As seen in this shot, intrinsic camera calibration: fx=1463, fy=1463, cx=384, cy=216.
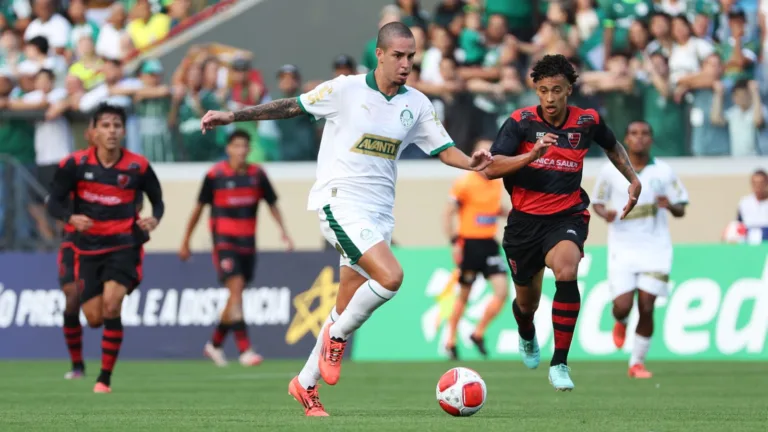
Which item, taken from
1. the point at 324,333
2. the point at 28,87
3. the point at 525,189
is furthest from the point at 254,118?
the point at 28,87

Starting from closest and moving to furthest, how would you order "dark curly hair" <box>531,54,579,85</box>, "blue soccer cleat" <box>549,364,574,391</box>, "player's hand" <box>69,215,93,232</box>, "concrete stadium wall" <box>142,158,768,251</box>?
"blue soccer cleat" <box>549,364,574,391</box>, "dark curly hair" <box>531,54,579,85</box>, "player's hand" <box>69,215,93,232</box>, "concrete stadium wall" <box>142,158,768,251</box>

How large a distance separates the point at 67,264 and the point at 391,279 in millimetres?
6847

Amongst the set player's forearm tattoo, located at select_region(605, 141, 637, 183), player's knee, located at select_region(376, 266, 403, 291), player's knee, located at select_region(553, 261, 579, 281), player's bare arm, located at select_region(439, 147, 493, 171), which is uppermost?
player's bare arm, located at select_region(439, 147, 493, 171)

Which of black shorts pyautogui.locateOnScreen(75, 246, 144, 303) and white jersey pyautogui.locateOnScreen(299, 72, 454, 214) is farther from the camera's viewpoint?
black shorts pyautogui.locateOnScreen(75, 246, 144, 303)

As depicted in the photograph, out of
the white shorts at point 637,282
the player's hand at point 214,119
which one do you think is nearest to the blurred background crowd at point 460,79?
the white shorts at point 637,282

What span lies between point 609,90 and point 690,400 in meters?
9.55

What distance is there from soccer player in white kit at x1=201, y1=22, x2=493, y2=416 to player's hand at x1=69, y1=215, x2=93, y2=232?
4.19 metres

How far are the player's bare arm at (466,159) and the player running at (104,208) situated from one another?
4.38 metres

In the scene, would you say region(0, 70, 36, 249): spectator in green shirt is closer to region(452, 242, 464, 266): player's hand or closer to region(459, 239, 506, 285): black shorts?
region(452, 242, 464, 266): player's hand

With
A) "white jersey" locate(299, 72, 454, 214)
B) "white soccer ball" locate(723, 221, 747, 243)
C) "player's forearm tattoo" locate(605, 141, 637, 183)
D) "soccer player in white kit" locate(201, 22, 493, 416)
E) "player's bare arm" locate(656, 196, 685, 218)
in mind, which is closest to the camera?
"soccer player in white kit" locate(201, 22, 493, 416)

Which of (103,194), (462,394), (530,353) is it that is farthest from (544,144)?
(103,194)

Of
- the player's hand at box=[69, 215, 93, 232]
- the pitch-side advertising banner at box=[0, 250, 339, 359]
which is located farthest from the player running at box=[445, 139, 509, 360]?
the player's hand at box=[69, 215, 93, 232]

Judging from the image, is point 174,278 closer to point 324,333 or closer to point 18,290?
point 18,290

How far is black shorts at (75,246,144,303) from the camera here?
13.3m
